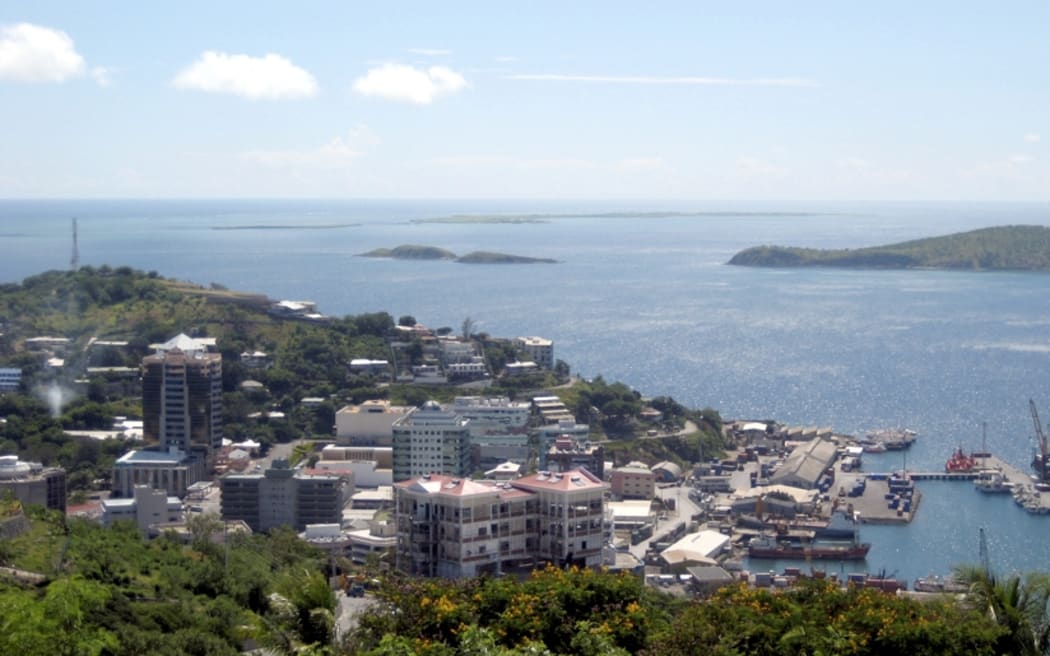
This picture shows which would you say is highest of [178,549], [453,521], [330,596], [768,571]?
[330,596]

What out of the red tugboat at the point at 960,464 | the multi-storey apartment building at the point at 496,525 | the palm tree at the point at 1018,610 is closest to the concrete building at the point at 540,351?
the red tugboat at the point at 960,464

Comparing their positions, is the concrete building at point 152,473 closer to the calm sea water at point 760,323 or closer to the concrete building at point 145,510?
the concrete building at point 145,510

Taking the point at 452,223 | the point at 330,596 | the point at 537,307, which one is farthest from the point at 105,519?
the point at 452,223

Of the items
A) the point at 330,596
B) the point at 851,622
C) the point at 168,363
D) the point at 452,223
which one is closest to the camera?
the point at 330,596

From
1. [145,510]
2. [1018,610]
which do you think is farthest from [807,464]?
[1018,610]

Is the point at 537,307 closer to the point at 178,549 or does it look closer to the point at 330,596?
the point at 178,549

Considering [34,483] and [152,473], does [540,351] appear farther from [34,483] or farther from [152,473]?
[34,483]

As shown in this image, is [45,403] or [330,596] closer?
[330,596]
